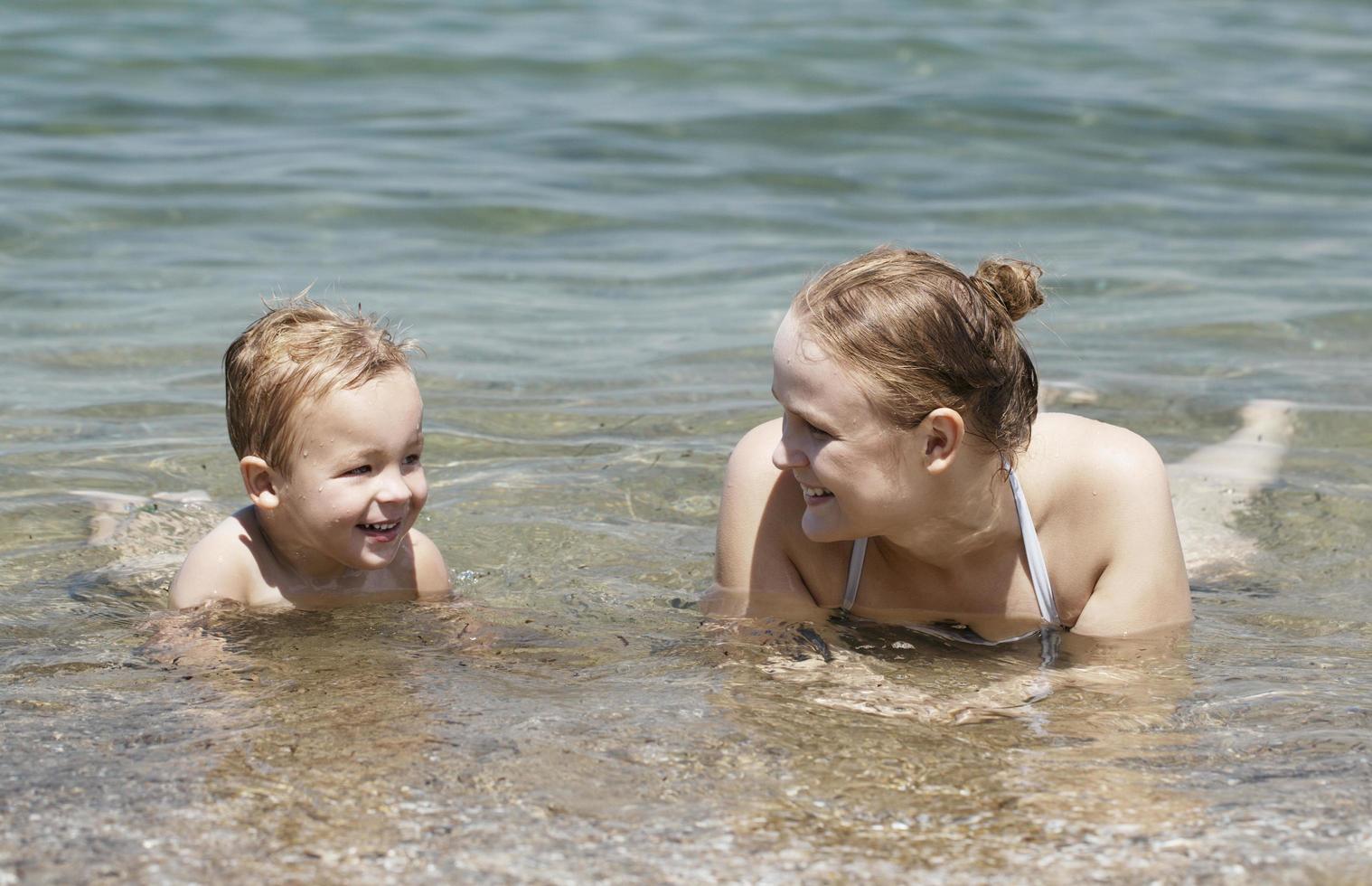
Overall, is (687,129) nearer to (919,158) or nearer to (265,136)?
(919,158)

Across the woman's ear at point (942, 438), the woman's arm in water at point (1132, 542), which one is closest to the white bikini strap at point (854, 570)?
the woman's ear at point (942, 438)

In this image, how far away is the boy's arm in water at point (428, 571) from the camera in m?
4.29

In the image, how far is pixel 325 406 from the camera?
12.6 ft

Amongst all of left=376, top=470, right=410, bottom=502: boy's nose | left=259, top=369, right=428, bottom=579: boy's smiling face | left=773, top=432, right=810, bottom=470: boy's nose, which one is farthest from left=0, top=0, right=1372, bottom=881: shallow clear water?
left=773, top=432, right=810, bottom=470: boy's nose

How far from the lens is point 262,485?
404 cm

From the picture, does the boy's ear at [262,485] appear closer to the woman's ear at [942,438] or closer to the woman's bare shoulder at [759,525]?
the woman's bare shoulder at [759,525]

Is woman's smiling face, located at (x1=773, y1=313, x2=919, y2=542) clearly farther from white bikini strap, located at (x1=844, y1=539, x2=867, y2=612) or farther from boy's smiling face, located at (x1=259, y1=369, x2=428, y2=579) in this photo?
boy's smiling face, located at (x1=259, y1=369, x2=428, y2=579)

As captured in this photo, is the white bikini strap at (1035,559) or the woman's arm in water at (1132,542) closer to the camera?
the woman's arm in water at (1132,542)

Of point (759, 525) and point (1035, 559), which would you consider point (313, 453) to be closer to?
point (759, 525)

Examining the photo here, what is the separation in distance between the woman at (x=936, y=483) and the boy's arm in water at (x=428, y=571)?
88cm

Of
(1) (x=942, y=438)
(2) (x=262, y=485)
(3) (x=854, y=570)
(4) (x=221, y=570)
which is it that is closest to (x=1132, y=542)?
(1) (x=942, y=438)

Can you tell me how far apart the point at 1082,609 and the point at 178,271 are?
235 inches

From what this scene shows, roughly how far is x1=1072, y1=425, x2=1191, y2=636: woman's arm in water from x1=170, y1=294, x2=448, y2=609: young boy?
5.48 ft

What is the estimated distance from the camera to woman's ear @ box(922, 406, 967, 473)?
134 inches
